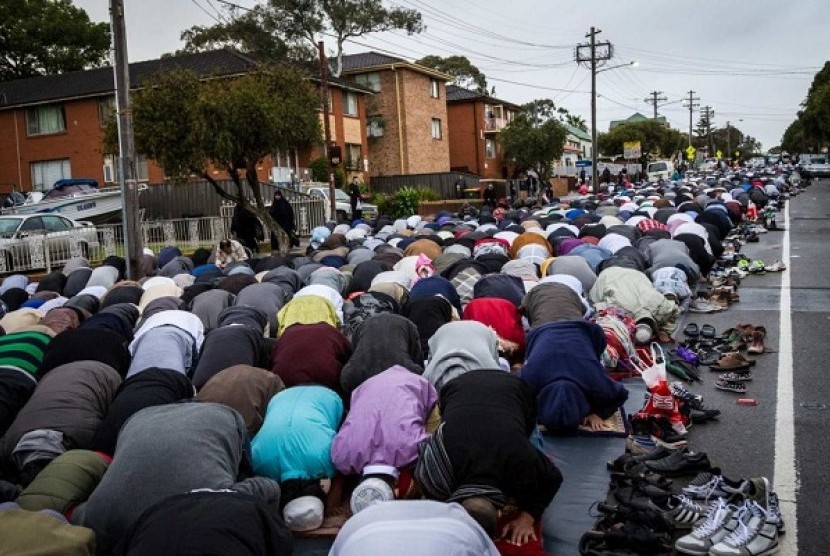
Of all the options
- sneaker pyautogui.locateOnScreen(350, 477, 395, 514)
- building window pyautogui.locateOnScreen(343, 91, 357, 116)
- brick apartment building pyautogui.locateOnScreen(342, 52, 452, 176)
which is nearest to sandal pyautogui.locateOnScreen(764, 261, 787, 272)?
sneaker pyautogui.locateOnScreen(350, 477, 395, 514)

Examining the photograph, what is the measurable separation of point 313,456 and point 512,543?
153 cm

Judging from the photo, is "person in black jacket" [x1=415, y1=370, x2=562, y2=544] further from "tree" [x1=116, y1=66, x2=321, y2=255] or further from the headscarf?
"tree" [x1=116, y1=66, x2=321, y2=255]

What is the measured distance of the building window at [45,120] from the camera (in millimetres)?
36562

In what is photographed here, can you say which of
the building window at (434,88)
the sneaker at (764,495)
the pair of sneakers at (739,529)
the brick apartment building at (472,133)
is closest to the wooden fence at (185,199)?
the building window at (434,88)

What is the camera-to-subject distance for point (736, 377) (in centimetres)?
873

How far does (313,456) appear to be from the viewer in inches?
225

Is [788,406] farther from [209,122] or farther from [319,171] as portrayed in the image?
[319,171]

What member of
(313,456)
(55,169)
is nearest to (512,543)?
(313,456)

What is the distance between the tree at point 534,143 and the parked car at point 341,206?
1917 centimetres

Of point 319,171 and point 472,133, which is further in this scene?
point 472,133

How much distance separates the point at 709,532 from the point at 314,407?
2.86 metres

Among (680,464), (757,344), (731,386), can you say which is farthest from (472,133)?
(680,464)

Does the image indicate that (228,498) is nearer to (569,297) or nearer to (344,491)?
(344,491)

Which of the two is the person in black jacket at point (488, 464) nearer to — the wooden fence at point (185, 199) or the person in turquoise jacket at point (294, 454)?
the person in turquoise jacket at point (294, 454)
